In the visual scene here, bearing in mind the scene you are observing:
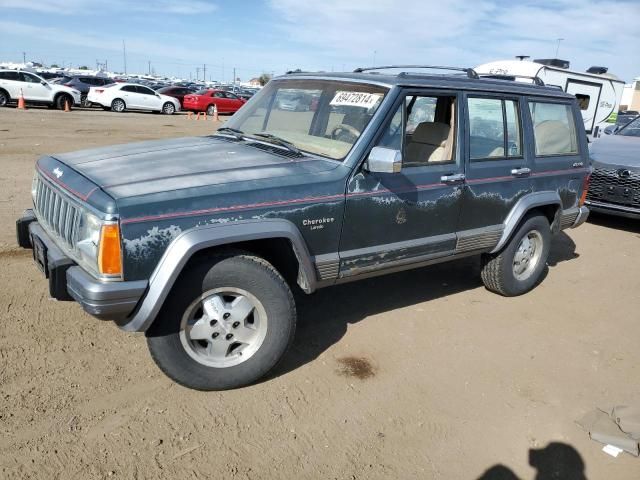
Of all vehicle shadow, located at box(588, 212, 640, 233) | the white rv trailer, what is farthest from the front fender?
the white rv trailer

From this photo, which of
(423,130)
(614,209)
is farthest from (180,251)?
(614,209)

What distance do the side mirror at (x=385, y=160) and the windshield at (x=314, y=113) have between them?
0.25 metres

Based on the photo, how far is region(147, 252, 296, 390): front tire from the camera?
119 inches

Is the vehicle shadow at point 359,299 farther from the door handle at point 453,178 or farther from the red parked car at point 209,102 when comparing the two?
the red parked car at point 209,102

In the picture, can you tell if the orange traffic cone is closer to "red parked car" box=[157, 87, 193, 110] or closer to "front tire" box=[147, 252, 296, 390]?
"red parked car" box=[157, 87, 193, 110]

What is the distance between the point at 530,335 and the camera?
14.4 feet

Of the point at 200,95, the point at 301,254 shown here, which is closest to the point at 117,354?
the point at 301,254

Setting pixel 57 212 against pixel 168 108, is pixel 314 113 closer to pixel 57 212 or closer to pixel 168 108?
pixel 57 212

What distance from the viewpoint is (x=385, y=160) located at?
3330mm

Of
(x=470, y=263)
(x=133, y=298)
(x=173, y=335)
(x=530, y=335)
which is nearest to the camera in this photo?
(x=133, y=298)

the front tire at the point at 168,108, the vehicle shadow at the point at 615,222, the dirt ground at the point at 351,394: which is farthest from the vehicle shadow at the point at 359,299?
the front tire at the point at 168,108

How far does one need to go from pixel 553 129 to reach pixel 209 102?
25348mm

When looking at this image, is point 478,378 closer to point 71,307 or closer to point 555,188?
point 555,188

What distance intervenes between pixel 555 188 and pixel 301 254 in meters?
3.00
